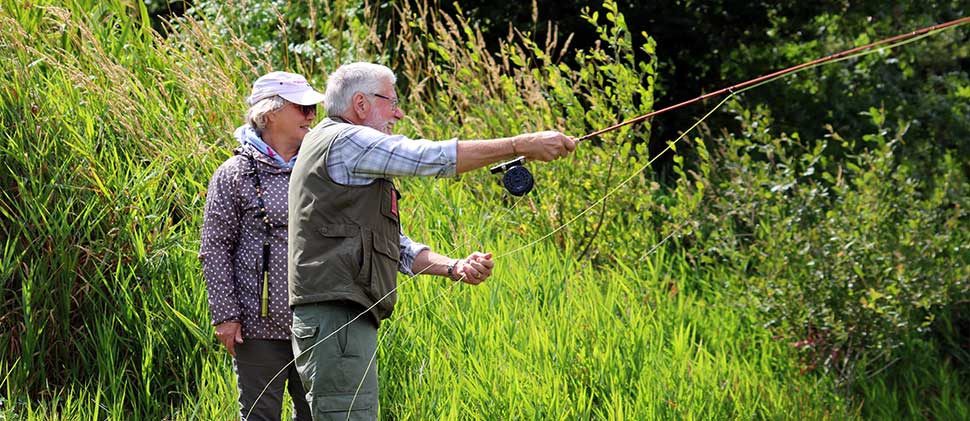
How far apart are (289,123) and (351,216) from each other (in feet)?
2.18

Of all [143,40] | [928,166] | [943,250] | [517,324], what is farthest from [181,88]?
[928,166]

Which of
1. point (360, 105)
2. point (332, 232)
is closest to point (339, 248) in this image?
point (332, 232)

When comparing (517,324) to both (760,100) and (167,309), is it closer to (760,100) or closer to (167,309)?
(167,309)

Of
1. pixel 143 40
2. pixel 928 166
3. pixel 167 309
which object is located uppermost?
pixel 143 40

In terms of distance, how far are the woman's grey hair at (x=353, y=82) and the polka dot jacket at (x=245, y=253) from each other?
21.3 inches

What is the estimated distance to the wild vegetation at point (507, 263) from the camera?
180 inches

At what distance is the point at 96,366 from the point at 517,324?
1801 mm

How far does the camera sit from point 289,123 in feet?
12.4

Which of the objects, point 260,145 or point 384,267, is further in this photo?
point 260,145

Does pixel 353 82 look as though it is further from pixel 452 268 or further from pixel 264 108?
pixel 452 268

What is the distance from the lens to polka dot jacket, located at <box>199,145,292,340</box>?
3695 mm

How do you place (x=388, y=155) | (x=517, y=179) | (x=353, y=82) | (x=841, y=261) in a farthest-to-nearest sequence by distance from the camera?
1. (x=841, y=261)
2. (x=517, y=179)
3. (x=353, y=82)
4. (x=388, y=155)

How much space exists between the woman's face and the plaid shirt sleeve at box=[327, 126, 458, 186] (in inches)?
24.2

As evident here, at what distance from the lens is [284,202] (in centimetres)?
372
